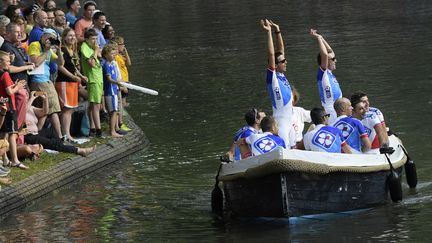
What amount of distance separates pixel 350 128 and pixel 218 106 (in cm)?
949

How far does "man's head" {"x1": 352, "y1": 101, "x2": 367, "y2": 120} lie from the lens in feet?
57.8

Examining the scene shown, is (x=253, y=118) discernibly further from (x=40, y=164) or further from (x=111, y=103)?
(x=111, y=103)

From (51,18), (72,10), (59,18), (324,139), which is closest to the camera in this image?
(324,139)

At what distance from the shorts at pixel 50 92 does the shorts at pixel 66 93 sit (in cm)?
60

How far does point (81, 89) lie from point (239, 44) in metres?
15.9

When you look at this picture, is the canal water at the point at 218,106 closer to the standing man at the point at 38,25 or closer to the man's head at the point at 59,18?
the standing man at the point at 38,25

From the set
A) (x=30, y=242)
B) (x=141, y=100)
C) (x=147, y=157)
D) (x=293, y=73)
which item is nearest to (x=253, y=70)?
(x=293, y=73)

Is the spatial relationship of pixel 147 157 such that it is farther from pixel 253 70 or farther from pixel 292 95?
pixel 253 70

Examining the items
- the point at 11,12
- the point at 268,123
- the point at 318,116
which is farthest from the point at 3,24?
the point at 318,116

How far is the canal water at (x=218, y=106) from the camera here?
53.8 feet

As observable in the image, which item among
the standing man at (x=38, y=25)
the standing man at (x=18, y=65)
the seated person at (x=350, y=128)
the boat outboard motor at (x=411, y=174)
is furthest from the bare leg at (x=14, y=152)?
the boat outboard motor at (x=411, y=174)

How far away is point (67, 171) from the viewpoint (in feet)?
64.8

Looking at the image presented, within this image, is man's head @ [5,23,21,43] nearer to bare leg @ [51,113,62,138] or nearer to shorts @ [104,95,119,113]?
bare leg @ [51,113,62,138]

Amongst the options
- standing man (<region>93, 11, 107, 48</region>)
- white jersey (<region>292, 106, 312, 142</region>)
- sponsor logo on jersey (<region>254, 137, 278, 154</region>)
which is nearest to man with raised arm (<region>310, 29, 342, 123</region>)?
white jersey (<region>292, 106, 312, 142</region>)
